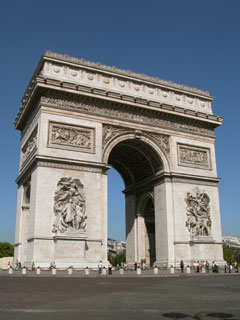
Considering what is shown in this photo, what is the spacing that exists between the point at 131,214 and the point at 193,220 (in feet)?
23.1

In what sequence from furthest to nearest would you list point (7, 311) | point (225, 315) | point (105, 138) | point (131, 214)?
point (131, 214), point (105, 138), point (7, 311), point (225, 315)

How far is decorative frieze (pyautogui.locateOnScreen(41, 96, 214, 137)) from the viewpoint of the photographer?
27.7 meters

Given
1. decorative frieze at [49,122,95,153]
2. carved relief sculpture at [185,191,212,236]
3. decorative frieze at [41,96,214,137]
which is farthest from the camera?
carved relief sculpture at [185,191,212,236]

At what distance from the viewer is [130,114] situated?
30312 millimetres

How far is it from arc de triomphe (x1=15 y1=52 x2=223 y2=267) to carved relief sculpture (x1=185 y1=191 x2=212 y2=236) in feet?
0.27

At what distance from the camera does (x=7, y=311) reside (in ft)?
24.1

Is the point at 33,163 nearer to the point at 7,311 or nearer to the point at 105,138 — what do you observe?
the point at 105,138

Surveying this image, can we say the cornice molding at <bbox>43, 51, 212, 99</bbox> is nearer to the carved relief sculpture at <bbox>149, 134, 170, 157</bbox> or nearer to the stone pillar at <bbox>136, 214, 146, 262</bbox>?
the carved relief sculpture at <bbox>149, 134, 170, 157</bbox>

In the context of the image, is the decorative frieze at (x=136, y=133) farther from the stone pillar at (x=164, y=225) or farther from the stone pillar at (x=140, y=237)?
the stone pillar at (x=140, y=237)

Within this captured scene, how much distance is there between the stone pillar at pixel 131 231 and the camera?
33812 mm

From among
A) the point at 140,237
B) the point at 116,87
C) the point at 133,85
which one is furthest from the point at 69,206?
the point at 133,85

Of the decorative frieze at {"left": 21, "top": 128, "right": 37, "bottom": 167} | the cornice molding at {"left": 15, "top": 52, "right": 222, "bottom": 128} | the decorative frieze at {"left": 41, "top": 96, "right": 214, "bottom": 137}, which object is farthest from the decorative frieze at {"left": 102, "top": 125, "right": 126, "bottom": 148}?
the decorative frieze at {"left": 21, "top": 128, "right": 37, "bottom": 167}

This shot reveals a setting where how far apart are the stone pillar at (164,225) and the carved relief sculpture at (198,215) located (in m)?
1.66

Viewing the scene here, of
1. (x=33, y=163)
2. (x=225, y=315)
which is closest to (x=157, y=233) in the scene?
(x=33, y=163)
